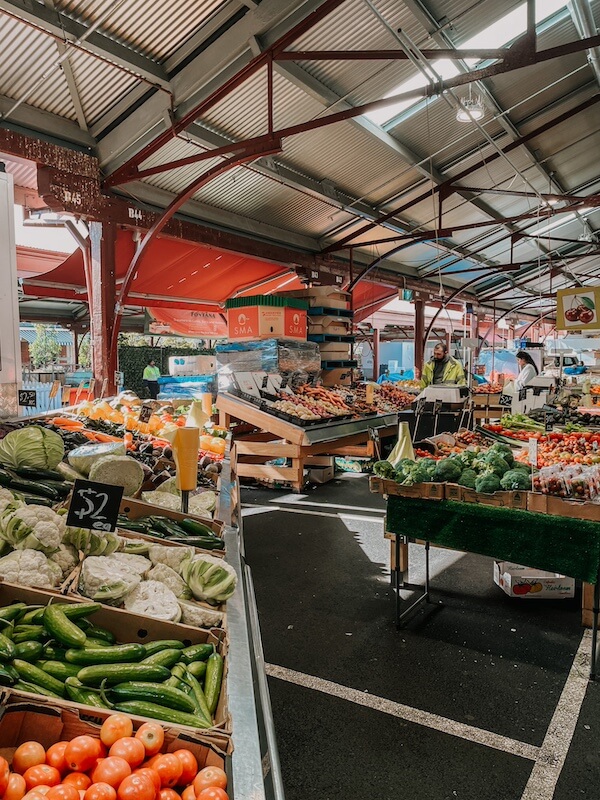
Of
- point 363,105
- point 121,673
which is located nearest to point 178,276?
point 363,105

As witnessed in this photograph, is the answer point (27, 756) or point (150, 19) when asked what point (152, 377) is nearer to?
point (150, 19)

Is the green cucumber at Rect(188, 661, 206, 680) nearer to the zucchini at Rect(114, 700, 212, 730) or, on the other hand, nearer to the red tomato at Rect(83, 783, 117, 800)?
the zucchini at Rect(114, 700, 212, 730)

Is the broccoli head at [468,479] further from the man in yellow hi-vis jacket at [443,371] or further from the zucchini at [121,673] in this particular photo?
the man in yellow hi-vis jacket at [443,371]

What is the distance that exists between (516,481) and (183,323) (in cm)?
898

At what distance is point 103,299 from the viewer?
6984 mm

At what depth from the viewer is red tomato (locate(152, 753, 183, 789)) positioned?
1.00m

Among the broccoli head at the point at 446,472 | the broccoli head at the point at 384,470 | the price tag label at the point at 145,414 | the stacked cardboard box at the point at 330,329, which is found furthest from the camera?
the stacked cardboard box at the point at 330,329

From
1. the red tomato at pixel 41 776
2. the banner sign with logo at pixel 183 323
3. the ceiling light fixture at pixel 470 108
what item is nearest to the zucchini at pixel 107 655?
the red tomato at pixel 41 776

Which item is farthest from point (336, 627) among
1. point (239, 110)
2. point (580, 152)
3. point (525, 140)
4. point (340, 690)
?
point (580, 152)

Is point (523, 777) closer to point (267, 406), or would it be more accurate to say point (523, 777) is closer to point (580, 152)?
point (267, 406)

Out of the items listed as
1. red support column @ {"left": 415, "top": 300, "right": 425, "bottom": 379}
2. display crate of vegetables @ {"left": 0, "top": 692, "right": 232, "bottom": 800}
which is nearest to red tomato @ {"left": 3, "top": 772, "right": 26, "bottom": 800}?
display crate of vegetables @ {"left": 0, "top": 692, "right": 232, "bottom": 800}

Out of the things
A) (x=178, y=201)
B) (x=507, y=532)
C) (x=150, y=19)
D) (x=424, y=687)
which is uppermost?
(x=150, y=19)

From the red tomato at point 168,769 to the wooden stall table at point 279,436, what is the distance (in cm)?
509

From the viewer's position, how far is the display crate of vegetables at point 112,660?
1184 mm
